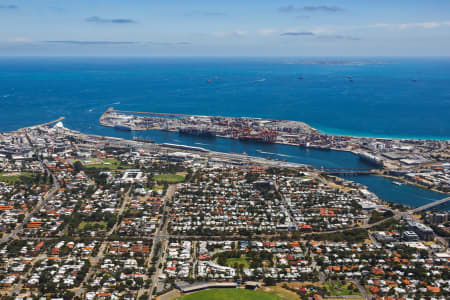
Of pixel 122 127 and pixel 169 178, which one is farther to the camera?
pixel 122 127

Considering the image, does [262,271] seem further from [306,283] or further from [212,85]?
[212,85]

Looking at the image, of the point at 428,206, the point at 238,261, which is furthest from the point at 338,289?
the point at 428,206

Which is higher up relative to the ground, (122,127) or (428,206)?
(122,127)

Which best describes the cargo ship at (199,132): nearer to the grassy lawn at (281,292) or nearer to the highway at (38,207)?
the highway at (38,207)

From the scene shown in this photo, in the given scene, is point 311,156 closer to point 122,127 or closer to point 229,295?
point 229,295

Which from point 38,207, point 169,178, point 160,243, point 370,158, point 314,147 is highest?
point 314,147

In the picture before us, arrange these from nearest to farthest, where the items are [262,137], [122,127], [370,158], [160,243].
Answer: [160,243], [370,158], [262,137], [122,127]

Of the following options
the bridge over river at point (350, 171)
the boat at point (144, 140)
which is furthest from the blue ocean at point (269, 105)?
the bridge over river at point (350, 171)
